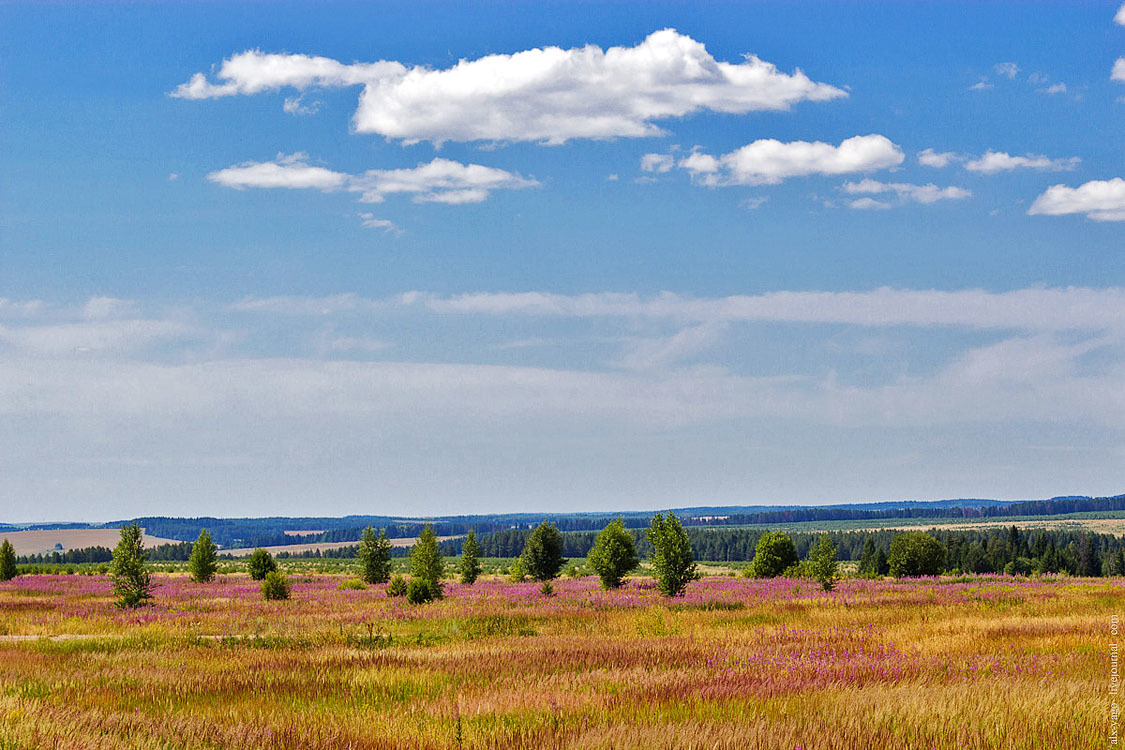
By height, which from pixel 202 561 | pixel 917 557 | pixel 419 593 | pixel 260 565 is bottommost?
pixel 917 557

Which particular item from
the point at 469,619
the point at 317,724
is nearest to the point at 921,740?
the point at 317,724

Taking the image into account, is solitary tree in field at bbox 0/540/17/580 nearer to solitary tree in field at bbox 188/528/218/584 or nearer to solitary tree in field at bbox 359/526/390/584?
solitary tree in field at bbox 188/528/218/584

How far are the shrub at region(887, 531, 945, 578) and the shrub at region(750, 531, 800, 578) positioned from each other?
6.42 meters

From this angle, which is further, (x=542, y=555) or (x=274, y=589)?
(x=542, y=555)

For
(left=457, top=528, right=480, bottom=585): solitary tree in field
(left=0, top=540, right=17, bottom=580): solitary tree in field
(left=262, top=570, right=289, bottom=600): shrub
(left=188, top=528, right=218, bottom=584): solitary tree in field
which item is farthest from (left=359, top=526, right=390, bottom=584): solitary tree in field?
(left=0, top=540, right=17, bottom=580): solitary tree in field

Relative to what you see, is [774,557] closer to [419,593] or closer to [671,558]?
[671,558]

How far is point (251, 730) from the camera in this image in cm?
808

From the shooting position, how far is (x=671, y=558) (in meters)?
34.7

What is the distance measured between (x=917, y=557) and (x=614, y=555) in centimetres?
2243

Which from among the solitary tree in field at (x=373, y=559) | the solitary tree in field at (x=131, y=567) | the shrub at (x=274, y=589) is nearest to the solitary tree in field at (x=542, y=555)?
the solitary tree in field at (x=373, y=559)

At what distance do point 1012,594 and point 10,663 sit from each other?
30.4 metres

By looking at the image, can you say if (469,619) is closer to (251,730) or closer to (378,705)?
(378,705)

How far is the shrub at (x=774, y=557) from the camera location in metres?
56.1

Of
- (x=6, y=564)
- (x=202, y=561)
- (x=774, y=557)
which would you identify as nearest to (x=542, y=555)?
(x=774, y=557)
